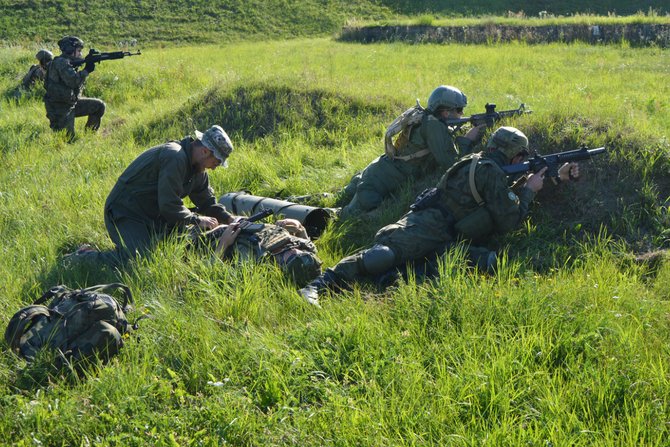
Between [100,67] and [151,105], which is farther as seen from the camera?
[100,67]

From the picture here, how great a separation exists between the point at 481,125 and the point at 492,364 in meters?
4.23

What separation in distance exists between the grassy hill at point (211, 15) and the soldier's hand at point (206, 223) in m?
23.5

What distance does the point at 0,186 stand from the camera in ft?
30.8

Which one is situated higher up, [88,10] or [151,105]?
[88,10]

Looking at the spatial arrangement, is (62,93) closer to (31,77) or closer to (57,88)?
(57,88)

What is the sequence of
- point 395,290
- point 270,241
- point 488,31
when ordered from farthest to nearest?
point 488,31
point 270,241
point 395,290

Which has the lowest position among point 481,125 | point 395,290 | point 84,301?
point 395,290

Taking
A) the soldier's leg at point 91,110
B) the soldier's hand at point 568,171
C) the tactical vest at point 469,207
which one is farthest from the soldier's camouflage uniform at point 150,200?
the soldier's leg at point 91,110

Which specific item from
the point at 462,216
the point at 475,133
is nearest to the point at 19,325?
the point at 462,216

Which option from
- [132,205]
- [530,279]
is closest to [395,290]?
[530,279]

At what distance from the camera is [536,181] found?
244 inches

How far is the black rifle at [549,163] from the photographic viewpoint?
20.2 feet

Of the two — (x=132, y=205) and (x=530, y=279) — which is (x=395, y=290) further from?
(x=132, y=205)

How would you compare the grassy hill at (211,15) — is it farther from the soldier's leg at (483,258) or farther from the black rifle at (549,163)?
the soldier's leg at (483,258)
